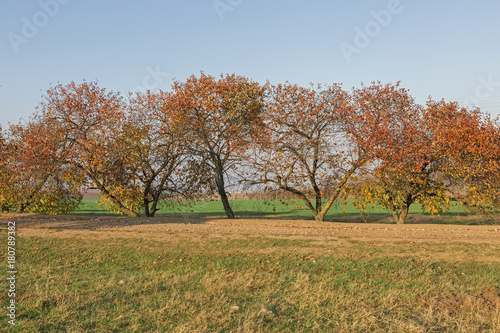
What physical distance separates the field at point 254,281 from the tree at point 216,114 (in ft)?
30.1

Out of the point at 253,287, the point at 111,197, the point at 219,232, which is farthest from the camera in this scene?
the point at 111,197

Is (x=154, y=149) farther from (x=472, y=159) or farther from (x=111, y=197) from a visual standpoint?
(x=472, y=159)

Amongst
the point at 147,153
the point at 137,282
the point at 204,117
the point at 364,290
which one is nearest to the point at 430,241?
the point at 364,290

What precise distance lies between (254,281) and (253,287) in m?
0.41

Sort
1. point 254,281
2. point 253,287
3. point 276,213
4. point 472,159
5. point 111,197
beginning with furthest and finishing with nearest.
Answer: point 276,213 → point 111,197 → point 472,159 → point 254,281 → point 253,287

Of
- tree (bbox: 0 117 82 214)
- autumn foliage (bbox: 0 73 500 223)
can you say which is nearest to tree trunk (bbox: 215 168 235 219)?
autumn foliage (bbox: 0 73 500 223)

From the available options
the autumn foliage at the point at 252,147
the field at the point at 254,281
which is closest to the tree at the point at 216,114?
the autumn foliage at the point at 252,147

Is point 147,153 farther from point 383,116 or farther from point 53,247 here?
point 383,116

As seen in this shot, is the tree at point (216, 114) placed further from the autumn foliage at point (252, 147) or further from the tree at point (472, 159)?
the tree at point (472, 159)

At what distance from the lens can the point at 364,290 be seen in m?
9.39

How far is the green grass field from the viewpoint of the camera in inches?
281

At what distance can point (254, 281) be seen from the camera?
32.9ft

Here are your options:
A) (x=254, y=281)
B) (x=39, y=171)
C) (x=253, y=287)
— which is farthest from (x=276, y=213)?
(x=253, y=287)

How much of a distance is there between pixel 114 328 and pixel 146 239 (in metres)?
9.42
